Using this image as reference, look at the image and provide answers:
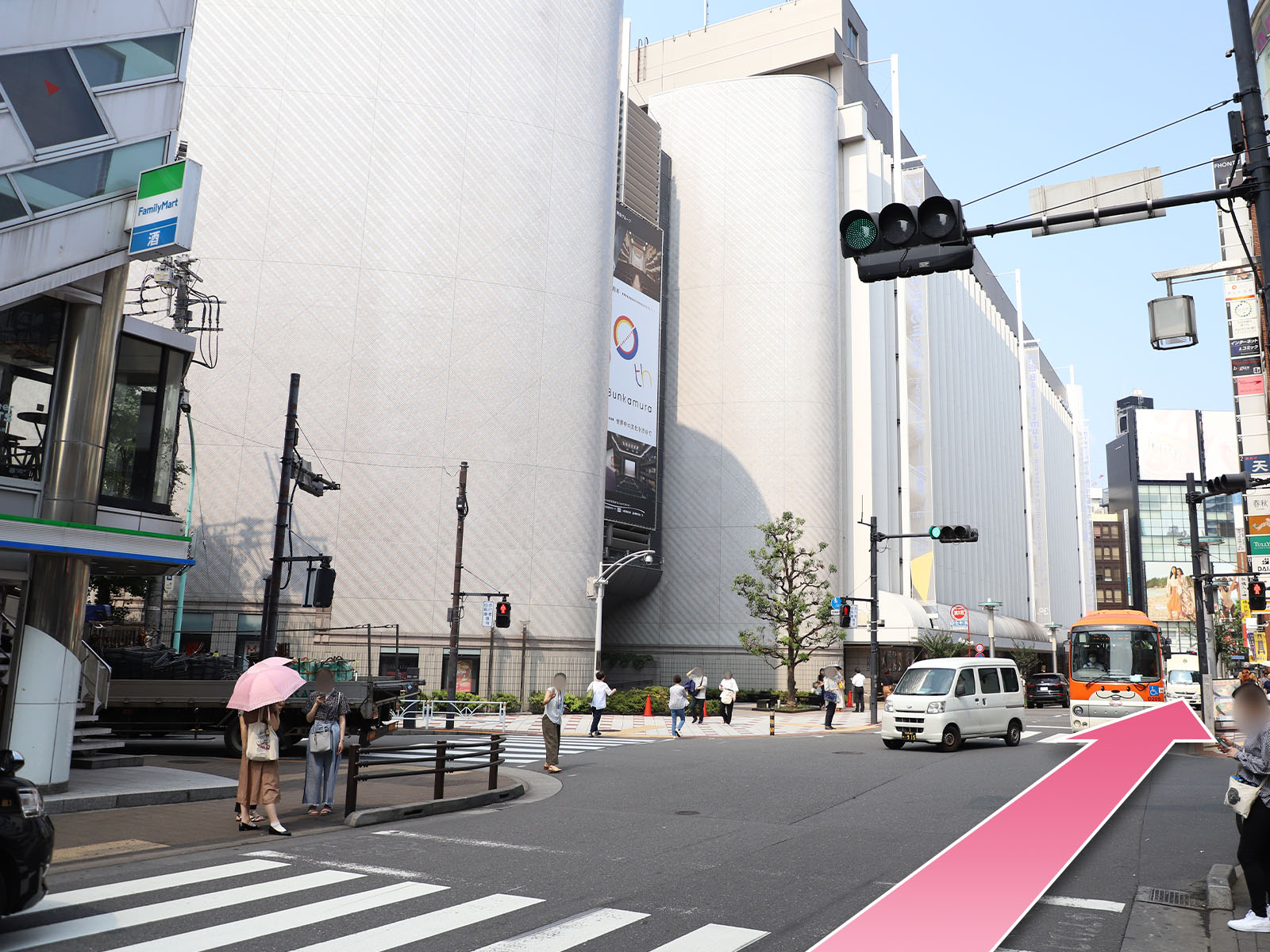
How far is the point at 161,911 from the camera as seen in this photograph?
7.27 meters

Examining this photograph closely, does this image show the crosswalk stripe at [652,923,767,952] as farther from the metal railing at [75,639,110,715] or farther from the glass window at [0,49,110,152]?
the metal railing at [75,639,110,715]

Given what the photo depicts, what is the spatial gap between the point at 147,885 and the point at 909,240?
332 inches

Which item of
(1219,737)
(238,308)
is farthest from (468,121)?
(1219,737)

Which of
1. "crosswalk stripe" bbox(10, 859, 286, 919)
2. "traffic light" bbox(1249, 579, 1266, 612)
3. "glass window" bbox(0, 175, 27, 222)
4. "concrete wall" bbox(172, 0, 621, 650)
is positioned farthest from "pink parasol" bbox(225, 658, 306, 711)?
"concrete wall" bbox(172, 0, 621, 650)

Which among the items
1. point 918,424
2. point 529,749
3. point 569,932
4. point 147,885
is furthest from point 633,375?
point 569,932

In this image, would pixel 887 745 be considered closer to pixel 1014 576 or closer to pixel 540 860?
pixel 540 860

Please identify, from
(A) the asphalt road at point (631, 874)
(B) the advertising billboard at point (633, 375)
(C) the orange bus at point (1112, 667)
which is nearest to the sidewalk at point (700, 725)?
(C) the orange bus at point (1112, 667)

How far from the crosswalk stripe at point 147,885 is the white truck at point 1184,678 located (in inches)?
1347

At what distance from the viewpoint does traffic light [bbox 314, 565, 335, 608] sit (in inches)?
759

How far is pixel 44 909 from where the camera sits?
286 inches

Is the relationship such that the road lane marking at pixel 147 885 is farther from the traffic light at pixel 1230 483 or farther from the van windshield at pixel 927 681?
the van windshield at pixel 927 681

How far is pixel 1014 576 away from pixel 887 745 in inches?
2612

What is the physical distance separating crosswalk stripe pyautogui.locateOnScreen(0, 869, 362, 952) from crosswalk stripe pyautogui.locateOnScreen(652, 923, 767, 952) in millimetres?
3456
